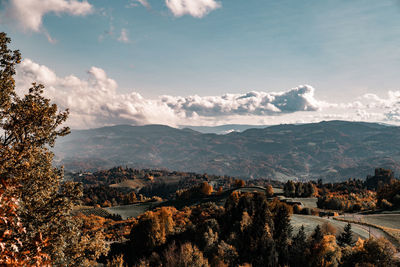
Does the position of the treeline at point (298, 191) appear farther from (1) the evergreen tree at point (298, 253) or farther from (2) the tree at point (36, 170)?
(2) the tree at point (36, 170)

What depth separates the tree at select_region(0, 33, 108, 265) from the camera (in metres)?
14.3

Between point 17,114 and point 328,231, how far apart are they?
269 ft

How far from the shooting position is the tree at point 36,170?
1434cm

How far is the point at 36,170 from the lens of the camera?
1567cm

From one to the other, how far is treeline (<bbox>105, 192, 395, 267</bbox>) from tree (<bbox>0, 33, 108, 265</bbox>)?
31884 mm

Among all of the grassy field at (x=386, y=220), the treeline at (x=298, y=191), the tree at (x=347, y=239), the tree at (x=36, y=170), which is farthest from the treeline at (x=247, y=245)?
the treeline at (x=298, y=191)

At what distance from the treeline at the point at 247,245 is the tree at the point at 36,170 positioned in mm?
31884

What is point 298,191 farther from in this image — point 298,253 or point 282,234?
point 298,253

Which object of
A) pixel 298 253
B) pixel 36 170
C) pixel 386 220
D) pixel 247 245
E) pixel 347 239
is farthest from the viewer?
pixel 386 220

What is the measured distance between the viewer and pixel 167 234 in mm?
87875

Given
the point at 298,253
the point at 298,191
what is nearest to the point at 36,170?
the point at 298,253

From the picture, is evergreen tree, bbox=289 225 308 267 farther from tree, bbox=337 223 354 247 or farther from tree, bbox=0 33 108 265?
tree, bbox=0 33 108 265

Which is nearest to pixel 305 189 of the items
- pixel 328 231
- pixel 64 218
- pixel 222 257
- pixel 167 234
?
pixel 328 231

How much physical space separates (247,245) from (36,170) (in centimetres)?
6665
